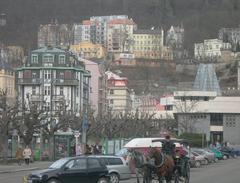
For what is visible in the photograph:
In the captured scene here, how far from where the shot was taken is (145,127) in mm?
86375

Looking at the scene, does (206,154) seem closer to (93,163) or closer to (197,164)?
(197,164)

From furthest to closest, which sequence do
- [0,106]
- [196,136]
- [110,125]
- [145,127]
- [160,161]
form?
[196,136]
[145,127]
[110,125]
[0,106]
[160,161]

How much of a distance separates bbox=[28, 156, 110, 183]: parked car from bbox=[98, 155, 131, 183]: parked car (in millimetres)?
→ 2567

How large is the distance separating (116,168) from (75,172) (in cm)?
472

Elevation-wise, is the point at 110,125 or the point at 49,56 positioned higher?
the point at 49,56

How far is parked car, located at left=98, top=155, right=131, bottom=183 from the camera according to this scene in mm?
32750

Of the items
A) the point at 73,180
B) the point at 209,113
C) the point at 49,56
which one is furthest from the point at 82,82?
the point at 73,180

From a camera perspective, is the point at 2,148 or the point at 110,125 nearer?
the point at 2,148

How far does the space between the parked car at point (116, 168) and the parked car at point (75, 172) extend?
8.42ft

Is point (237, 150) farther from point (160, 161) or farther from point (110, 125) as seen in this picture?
point (160, 161)

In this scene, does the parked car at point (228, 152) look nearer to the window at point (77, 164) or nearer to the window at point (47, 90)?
the window at point (47, 90)

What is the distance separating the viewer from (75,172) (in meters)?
28.9

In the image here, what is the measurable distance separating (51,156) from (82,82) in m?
58.4

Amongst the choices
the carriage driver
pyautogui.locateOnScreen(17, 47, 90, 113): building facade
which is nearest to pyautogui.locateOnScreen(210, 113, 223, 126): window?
pyautogui.locateOnScreen(17, 47, 90, 113): building facade
